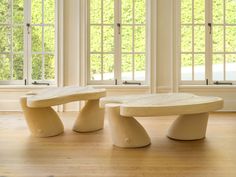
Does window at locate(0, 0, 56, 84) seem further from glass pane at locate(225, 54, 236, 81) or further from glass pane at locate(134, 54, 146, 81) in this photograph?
glass pane at locate(225, 54, 236, 81)

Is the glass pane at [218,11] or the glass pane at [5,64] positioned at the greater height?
the glass pane at [218,11]

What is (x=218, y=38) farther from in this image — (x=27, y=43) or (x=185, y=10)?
(x=27, y=43)

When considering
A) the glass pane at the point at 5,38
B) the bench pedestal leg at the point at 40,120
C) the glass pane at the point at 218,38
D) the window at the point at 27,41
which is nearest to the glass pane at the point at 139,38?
the glass pane at the point at 218,38

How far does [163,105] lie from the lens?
251 centimetres

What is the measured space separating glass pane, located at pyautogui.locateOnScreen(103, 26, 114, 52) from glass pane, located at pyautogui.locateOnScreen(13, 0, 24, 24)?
144 cm

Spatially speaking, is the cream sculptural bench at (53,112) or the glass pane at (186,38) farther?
the glass pane at (186,38)

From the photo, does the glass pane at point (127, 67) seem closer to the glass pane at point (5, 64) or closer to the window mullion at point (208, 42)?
the window mullion at point (208, 42)

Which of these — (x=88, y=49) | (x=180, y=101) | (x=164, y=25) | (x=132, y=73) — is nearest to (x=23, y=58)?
(x=88, y=49)

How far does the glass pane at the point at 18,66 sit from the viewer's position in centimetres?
489

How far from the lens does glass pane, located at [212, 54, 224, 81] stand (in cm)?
489

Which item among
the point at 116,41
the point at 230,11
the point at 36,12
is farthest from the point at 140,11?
the point at 36,12

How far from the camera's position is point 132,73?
195 inches

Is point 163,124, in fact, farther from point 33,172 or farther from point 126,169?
point 33,172

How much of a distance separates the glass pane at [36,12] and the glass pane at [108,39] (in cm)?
113
